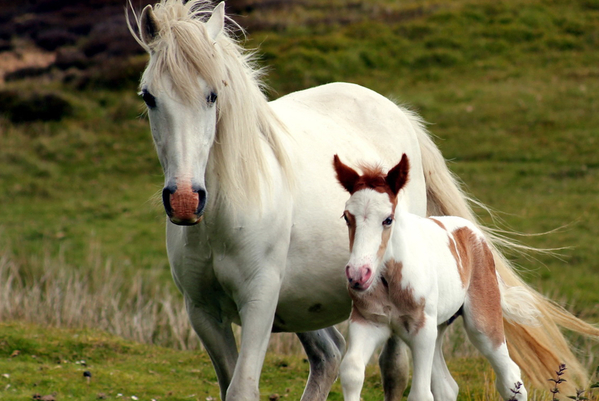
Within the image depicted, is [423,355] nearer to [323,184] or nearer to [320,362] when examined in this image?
[323,184]

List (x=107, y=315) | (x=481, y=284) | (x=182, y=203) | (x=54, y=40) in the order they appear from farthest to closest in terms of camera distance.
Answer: (x=54, y=40) → (x=107, y=315) → (x=481, y=284) → (x=182, y=203)

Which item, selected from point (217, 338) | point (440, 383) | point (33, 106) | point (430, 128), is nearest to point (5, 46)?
point (33, 106)

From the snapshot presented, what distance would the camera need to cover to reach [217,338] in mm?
4621

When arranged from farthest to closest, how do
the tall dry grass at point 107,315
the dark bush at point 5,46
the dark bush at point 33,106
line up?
the dark bush at point 5,46 → the dark bush at point 33,106 → the tall dry grass at point 107,315

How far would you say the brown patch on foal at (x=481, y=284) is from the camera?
4.64m

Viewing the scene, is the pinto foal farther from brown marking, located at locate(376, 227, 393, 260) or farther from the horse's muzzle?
the horse's muzzle

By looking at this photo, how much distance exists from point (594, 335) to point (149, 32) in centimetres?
383

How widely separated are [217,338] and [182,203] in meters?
1.27

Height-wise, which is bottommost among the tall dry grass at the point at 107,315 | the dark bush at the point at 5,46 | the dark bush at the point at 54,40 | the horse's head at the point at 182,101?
the tall dry grass at the point at 107,315

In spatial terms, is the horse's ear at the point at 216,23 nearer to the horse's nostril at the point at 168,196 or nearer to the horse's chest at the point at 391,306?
the horse's nostril at the point at 168,196

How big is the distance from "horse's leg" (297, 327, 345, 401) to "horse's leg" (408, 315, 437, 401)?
5.55 ft

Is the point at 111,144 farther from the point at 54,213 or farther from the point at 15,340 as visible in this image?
the point at 15,340

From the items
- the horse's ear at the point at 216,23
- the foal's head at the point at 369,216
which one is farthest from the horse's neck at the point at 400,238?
the horse's ear at the point at 216,23

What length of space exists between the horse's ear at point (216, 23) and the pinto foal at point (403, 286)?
0.96m
